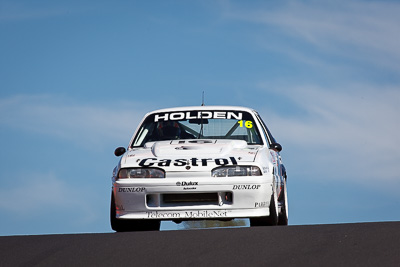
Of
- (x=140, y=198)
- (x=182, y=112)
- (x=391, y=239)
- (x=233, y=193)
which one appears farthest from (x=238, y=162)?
(x=391, y=239)

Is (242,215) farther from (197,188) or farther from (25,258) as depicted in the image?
(25,258)

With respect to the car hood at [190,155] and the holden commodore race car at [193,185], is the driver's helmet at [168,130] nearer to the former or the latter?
the car hood at [190,155]

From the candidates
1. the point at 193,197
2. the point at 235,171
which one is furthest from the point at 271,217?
the point at 193,197

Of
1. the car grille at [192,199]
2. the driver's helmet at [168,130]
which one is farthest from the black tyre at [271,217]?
the driver's helmet at [168,130]

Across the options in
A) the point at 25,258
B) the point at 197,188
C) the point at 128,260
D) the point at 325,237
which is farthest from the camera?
the point at 197,188

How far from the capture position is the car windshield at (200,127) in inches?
432

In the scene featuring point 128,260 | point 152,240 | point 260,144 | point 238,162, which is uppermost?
point 260,144

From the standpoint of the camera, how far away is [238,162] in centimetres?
955

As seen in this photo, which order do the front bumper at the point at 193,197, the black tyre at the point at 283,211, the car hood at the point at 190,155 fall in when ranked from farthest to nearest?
the black tyre at the point at 283,211, the car hood at the point at 190,155, the front bumper at the point at 193,197

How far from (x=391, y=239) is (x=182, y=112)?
16.2 feet

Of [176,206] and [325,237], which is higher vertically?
[176,206]

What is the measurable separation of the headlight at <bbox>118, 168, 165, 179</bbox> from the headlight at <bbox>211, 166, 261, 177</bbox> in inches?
23.7

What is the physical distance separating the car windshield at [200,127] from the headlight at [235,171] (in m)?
1.39

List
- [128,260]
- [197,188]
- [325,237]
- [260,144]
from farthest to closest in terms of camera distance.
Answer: [260,144] → [197,188] → [325,237] → [128,260]
